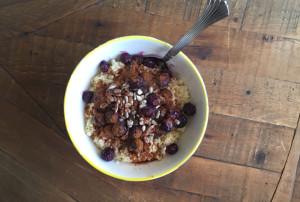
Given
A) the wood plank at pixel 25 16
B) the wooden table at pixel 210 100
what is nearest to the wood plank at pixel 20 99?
the wooden table at pixel 210 100

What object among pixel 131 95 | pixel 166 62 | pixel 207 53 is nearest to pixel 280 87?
pixel 207 53

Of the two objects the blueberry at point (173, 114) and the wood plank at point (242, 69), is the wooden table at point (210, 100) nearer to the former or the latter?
the wood plank at point (242, 69)

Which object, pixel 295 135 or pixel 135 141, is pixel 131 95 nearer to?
pixel 135 141

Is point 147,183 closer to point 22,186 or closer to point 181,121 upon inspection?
point 181,121

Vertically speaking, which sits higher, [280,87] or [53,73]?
[280,87]

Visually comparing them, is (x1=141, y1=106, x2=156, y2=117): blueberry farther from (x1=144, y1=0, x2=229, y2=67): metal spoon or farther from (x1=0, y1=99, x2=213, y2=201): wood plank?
(x1=0, y1=99, x2=213, y2=201): wood plank

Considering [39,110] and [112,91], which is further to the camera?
[39,110]

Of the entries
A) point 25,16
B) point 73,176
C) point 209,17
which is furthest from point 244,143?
point 25,16
